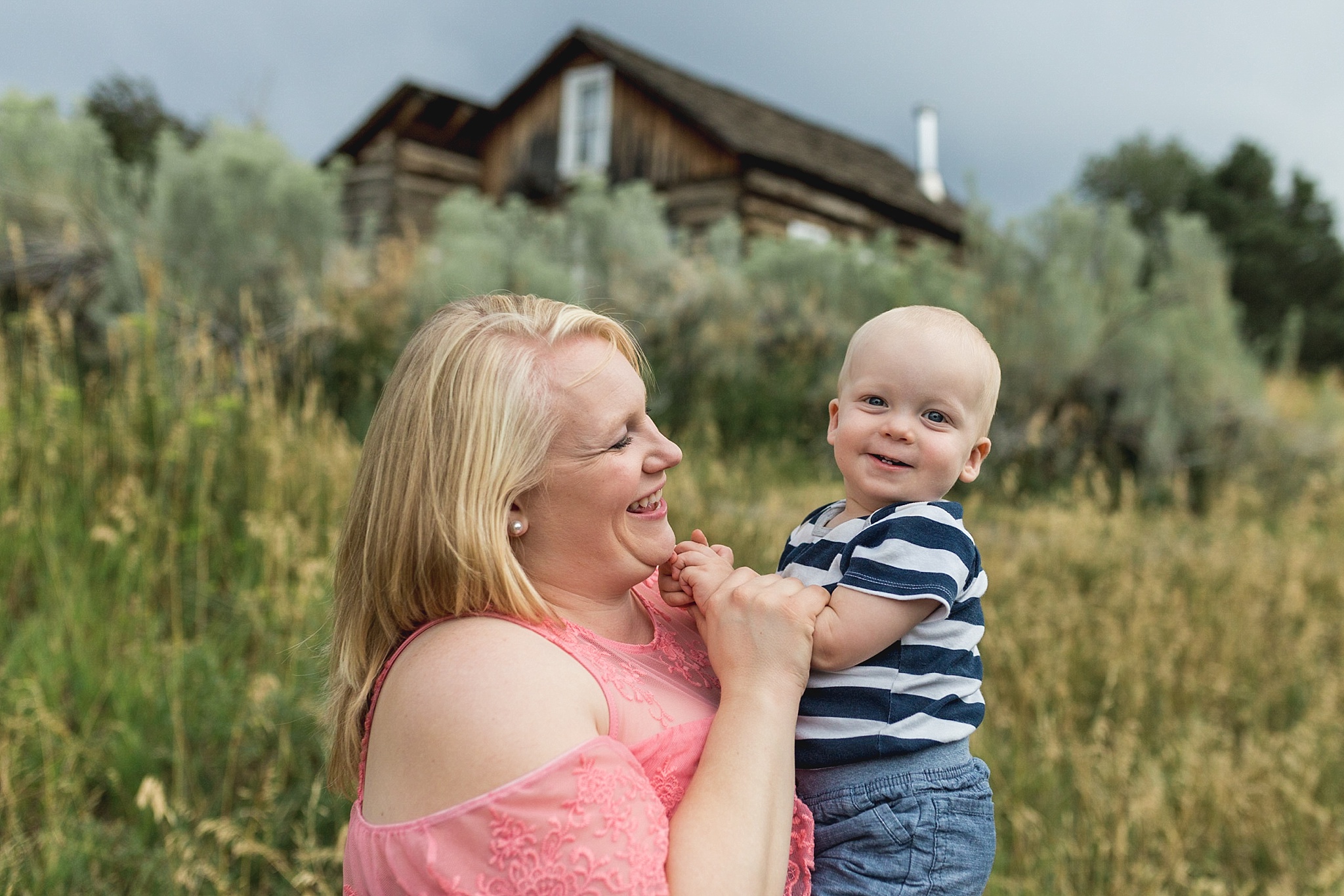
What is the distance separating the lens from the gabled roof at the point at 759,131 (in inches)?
584

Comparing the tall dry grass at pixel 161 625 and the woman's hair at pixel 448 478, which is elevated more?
the woman's hair at pixel 448 478

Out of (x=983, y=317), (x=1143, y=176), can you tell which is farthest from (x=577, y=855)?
(x=1143, y=176)

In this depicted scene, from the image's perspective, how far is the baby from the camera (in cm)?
138

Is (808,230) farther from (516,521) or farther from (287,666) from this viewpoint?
(516,521)

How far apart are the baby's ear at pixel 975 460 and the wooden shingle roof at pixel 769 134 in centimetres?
1309

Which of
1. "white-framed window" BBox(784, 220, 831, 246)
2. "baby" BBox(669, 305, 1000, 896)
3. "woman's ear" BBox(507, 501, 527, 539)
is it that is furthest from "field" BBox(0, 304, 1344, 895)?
"white-framed window" BBox(784, 220, 831, 246)

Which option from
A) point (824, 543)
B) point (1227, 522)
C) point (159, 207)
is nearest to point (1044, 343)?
point (1227, 522)

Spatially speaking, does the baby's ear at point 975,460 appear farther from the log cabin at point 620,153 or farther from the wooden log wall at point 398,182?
the wooden log wall at point 398,182

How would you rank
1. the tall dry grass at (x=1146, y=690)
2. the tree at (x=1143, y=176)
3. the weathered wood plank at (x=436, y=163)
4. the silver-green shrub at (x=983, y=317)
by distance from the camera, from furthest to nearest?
the tree at (x=1143, y=176) → the weathered wood plank at (x=436, y=163) → the silver-green shrub at (x=983, y=317) → the tall dry grass at (x=1146, y=690)

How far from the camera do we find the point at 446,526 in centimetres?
127

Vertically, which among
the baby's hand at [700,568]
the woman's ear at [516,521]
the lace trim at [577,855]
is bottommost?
the lace trim at [577,855]

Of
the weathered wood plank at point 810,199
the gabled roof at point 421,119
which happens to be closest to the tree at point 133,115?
the gabled roof at point 421,119

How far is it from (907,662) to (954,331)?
19.9 inches

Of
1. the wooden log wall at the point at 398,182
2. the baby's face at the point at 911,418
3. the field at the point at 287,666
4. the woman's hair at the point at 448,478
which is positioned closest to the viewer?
the woman's hair at the point at 448,478
